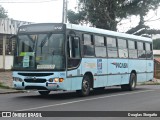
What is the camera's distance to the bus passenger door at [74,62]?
1608 cm

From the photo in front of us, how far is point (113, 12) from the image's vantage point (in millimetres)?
42531

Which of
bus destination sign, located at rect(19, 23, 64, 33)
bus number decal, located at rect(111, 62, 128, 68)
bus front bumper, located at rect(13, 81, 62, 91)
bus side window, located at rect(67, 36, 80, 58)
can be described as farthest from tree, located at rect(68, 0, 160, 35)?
bus front bumper, located at rect(13, 81, 62, 91)

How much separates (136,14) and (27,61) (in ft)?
99.0

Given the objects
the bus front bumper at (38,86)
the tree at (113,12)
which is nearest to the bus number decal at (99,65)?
the bus front bumper at (38,86)

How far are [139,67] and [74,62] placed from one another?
7720mm

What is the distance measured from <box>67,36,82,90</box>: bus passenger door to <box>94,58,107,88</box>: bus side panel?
5.60ft

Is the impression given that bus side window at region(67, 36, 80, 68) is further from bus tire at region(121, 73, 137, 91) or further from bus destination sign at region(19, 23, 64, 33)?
bus tire at region(121, 73, 137, 91)

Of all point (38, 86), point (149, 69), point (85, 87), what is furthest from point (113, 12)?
point (38, 86)

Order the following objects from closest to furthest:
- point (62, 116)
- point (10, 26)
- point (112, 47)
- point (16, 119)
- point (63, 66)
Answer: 1. point (16, 119)
2. point (62, 116)
3. point (63, 66)
4. point (112, 47)
5. point (10, 26)

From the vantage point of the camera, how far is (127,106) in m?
13.7

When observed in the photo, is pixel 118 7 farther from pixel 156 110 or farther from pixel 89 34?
pixel 156 110

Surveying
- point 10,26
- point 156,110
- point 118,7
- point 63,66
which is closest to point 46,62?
point 63,66

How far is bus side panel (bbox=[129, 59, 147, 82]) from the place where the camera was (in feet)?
73.0

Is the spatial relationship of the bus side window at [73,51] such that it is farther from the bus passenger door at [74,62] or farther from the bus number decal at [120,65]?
the bus number decal at [120,65]
